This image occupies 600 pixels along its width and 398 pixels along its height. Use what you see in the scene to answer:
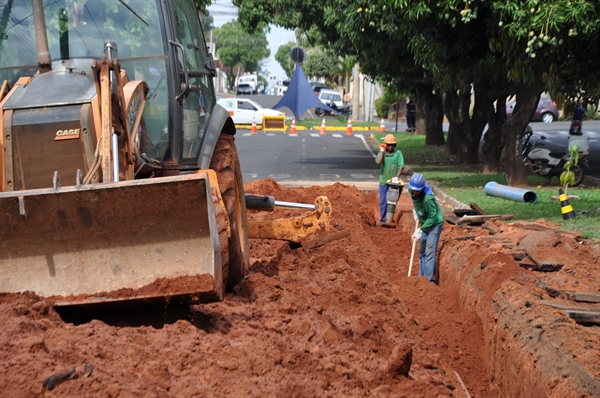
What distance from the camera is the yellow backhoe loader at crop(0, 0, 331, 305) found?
6051 mm

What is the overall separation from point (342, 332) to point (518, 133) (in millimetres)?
12075

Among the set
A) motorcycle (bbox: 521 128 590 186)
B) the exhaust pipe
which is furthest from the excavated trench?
motorcycle (bbox: 521 128 590 186)

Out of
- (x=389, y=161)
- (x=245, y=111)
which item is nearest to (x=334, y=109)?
(x=245, y=111)

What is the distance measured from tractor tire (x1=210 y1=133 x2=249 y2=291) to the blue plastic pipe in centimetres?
858

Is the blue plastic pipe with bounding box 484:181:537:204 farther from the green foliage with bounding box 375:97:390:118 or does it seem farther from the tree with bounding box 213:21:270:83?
the tree with bounding box 213:21:270:83

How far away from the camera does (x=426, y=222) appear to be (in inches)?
447

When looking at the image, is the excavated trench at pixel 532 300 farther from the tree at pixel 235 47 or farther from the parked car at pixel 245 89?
the tree at pixel 235 47

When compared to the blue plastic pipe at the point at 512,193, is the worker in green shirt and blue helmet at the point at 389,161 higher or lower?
higher

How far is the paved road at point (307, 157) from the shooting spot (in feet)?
78.9

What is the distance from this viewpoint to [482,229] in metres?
12.6

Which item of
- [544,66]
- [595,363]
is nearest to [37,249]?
[595,363]

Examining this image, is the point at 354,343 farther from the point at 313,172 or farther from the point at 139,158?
the point at 313,172

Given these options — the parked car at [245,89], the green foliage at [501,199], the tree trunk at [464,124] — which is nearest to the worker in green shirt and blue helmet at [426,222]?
the green foliage at [501,199]

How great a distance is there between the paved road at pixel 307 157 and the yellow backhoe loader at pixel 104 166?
1503cm
